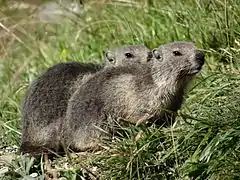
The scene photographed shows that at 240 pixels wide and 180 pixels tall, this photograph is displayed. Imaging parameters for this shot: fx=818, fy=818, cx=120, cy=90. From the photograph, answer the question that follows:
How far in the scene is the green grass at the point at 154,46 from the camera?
5.30 m

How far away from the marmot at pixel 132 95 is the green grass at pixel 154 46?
19 cm

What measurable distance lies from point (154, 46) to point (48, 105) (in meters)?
1.84

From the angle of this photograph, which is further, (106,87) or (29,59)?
(29,59)

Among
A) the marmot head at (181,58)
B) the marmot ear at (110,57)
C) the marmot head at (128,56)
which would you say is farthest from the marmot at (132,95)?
the marmot ear at (110,57)

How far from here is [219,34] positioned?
7.54 m

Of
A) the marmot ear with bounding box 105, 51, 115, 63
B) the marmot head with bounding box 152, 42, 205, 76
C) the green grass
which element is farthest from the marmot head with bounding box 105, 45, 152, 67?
the green grass

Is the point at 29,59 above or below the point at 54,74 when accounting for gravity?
below

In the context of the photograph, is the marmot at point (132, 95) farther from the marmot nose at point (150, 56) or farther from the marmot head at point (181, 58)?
the marmot nose at point (150, 56)

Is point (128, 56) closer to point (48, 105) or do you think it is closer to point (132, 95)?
point (132, 95)

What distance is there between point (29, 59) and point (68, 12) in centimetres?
94

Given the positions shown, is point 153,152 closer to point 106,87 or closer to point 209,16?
point 106,87

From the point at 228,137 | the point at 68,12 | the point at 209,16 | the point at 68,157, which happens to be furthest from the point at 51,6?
the point at 228,137

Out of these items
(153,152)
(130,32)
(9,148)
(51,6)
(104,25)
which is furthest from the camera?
(51,6)

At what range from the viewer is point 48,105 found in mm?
6336
